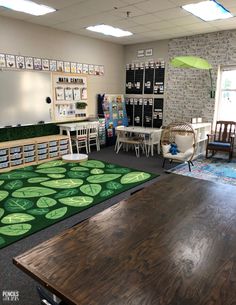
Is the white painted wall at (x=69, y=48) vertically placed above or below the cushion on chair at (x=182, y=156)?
above

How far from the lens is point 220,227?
4.72ft

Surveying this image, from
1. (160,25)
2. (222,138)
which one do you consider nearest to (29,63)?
(160,25)

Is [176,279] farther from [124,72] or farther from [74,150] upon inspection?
[124,72]

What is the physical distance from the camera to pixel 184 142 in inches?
200

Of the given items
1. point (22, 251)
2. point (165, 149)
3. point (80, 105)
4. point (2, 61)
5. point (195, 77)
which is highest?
point (2, 61)

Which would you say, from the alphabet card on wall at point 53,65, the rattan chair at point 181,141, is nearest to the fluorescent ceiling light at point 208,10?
the rattan chair at point 181,141

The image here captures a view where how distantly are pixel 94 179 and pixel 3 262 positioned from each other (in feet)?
7.11

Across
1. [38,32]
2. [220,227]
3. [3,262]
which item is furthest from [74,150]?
[220,227]

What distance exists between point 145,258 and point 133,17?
179 inches

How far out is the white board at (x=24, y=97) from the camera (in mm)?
4800

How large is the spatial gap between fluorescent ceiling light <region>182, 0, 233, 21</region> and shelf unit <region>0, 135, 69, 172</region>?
344 cm

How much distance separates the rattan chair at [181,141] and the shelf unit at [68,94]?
2.31 meters

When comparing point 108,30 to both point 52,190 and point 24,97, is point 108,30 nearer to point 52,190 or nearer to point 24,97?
point 24,97

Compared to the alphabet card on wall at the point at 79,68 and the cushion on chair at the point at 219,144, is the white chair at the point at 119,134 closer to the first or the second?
the alphabet card on wall at the point at 79,68
